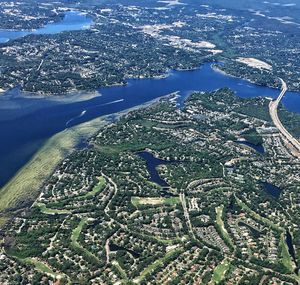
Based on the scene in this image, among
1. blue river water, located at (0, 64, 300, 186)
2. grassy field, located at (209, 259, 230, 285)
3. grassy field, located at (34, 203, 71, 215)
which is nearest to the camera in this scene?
grassy field, located at (209, 259, 230, 285)

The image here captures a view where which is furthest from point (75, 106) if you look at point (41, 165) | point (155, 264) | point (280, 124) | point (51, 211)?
point (155, 264)

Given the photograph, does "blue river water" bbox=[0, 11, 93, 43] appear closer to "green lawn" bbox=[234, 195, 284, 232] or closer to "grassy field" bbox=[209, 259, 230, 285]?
"green lawn" bbox=[234, 195, 284, 232]

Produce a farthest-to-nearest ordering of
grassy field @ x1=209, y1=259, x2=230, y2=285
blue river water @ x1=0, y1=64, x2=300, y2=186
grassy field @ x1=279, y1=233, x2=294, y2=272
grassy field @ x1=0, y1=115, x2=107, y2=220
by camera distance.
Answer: blue river water @ x1=0, y1=64, x2=300, y2=186 → grassy field @ x1=0, y1=115, x2=107, y2=220 → grassy field @ x1=279, y1=233, x2=294, y2=272 → grassy field @ x1=209, y1=259, x2=230, y2=285

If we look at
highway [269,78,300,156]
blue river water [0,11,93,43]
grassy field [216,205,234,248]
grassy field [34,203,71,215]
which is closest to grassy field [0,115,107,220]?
grassy field [34,203,71,215]

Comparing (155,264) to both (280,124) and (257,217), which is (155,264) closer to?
(257,217)

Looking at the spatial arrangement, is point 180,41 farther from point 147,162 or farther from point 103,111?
point 147,162

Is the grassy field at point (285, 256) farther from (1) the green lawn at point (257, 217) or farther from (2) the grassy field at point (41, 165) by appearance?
(2) the grassy field at point (41, 165)

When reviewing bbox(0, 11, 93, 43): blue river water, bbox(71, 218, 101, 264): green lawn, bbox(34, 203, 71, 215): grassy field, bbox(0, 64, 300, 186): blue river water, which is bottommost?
bbox(0, 11, 93, 43): blue river water
